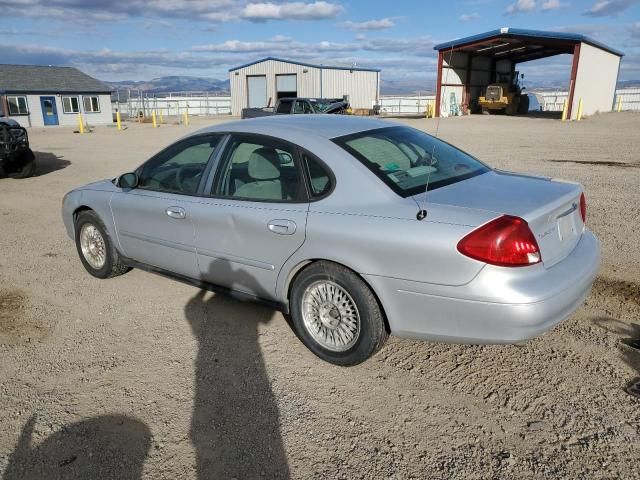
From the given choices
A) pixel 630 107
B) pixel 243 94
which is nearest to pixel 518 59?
pixel 630 107

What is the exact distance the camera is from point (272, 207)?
11.6 feet

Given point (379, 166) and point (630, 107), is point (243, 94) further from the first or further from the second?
point (379, 166)

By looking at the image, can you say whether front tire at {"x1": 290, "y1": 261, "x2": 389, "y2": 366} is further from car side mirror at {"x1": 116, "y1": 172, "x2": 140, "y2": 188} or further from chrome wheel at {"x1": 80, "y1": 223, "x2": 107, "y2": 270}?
chrome wheel at {"x1": 80, "y1": 223, "x2": 107, "y2": 270}

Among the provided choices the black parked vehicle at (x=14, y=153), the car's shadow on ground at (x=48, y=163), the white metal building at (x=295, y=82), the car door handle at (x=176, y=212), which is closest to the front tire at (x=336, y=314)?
the car door handle at (x=176, y=212)

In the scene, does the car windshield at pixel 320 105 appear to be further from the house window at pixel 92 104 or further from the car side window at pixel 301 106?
the house window at pixel 92 104

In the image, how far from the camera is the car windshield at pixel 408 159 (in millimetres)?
3289

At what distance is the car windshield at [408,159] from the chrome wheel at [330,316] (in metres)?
0.77

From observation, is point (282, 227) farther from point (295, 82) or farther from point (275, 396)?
point (295, 82)

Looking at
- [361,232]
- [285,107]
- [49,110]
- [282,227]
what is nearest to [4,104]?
[49,110]

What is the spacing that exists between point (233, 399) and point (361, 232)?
1.28 meters

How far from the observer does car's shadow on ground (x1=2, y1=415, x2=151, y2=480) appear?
256 cm

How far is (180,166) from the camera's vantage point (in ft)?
14.4

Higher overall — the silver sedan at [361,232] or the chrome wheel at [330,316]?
the silver sedan at [361,232]

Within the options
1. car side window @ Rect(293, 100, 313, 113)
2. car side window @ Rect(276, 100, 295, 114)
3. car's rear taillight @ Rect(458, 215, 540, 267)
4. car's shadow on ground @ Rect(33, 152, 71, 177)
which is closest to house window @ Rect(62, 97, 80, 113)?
car's shadow on ground @ Rect(33, 152, 71, 177)
